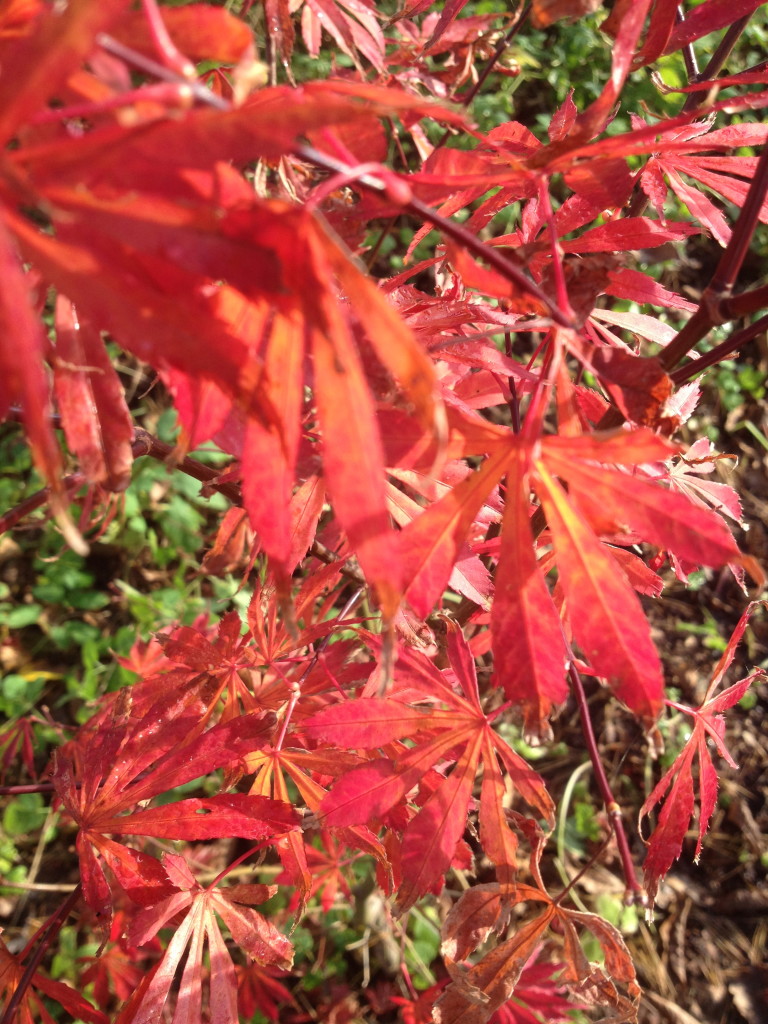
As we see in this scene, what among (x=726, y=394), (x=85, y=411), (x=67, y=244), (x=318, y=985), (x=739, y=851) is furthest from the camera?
(x=726, y=394)

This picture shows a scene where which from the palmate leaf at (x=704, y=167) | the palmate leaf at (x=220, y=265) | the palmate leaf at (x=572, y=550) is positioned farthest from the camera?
the palmate leaf at (x=704, y=167)

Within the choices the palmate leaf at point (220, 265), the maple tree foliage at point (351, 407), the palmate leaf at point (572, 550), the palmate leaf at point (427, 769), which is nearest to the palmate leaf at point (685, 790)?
the maple tree foliage at point (351, 407)

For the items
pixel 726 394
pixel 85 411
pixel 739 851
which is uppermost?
pixel 85 411

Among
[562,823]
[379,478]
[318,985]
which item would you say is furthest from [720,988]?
[379,478]

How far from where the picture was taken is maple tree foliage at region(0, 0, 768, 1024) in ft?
1.00

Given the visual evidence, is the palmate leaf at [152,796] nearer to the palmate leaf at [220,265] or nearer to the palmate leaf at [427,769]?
the palmate leaf at [427,769]

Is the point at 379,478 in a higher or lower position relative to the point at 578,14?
lower

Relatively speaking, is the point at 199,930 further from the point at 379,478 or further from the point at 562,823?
the point at 562,823

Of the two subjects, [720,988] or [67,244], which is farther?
[720,988]

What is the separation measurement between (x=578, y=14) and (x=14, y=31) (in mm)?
359

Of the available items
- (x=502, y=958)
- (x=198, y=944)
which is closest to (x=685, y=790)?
(x=502, y=958)

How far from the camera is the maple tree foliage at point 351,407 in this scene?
304 millimetres

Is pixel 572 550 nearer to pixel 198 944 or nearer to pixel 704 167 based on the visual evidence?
pixel 704 167

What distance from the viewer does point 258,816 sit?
2.30ft
